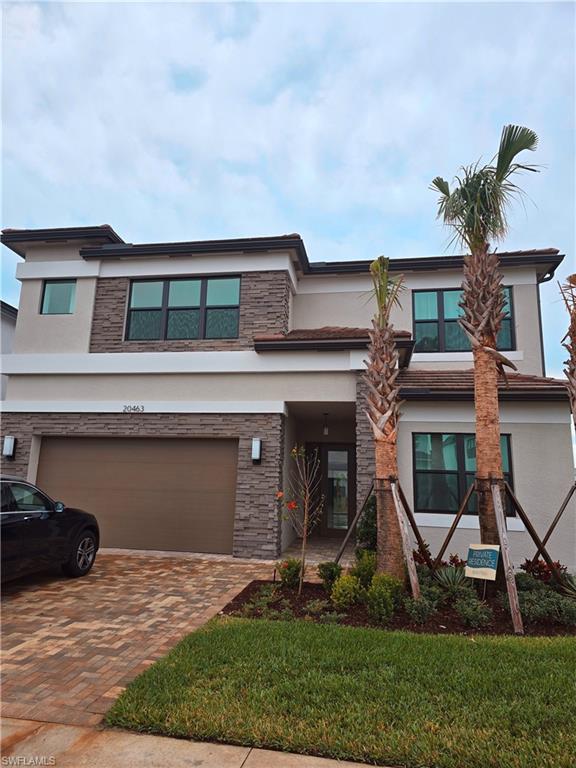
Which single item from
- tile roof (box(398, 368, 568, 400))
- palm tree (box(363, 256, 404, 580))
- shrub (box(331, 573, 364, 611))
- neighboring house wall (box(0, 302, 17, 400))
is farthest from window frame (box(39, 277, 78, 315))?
shrub (box(331, 573, 364, 611))

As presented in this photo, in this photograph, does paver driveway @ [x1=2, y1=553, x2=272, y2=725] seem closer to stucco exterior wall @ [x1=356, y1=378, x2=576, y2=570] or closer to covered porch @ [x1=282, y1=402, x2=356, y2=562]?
stucco exterior wall @ [x1=356, y1=378, x2=576, y2=570]

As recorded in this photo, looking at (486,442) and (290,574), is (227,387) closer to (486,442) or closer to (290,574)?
(290,574)

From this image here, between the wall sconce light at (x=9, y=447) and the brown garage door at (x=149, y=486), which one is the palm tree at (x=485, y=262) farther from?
the wall sconce light at (x=9, y=447)

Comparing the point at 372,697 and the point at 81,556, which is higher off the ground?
the point at 81,556

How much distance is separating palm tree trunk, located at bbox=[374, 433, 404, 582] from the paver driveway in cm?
248

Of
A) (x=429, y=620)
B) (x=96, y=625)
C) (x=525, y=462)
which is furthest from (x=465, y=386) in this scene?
(x=96, y=625)

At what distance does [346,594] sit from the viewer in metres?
6.41

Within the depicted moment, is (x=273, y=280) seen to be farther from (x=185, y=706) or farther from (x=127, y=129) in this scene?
(x=185, y=706)

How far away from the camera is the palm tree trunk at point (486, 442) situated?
22.2ft

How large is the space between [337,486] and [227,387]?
5.07 m

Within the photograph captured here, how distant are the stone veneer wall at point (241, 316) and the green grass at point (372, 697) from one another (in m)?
7.09

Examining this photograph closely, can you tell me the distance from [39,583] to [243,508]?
4.09 metres

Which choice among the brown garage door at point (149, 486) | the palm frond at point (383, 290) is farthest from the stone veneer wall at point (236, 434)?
the palm frond at point (383, 290)

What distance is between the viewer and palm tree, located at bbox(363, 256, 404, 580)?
266 inches
